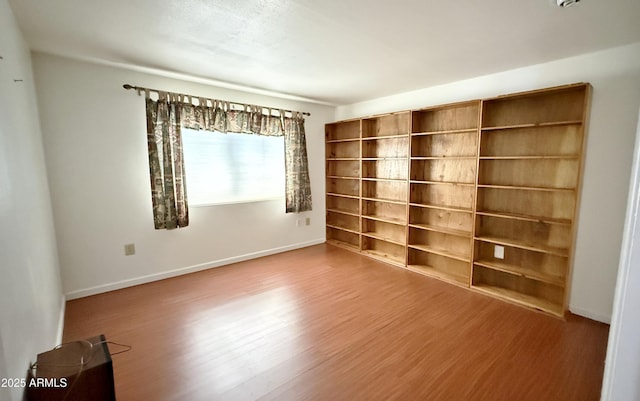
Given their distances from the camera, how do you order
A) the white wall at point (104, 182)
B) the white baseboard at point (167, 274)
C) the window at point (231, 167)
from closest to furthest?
the white wall at point (104, 182) → the white baseboard at point (167, 274) → the window at point (231, 167)

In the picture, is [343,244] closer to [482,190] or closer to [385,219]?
[385,219]

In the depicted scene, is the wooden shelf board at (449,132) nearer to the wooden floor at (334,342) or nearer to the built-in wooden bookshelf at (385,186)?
the built-in wooden bookshelf at (385,186)

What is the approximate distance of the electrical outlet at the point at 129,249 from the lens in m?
3.12

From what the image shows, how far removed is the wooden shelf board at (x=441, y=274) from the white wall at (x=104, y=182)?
8.99 ft

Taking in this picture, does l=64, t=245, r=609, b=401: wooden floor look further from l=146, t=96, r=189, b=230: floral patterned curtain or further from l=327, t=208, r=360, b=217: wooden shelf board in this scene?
l=327, t=208, r=360, b=217: wooden shelf board

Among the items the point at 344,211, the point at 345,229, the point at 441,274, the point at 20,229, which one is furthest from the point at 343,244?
the point at 20,229

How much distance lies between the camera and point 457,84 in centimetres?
337

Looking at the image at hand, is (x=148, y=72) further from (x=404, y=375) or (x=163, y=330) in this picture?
(x=404, y=375)

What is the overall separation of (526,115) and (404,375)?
2.71m

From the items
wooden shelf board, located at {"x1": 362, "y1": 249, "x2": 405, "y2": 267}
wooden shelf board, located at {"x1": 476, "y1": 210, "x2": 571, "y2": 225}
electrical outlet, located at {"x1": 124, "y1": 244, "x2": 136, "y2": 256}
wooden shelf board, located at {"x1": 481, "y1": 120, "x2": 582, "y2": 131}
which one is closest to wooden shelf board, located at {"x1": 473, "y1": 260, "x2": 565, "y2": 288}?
wooden shelf board, located at {"x1": 476, "y1": 210, "x2": 571, "y2": 225}

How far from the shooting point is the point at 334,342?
2186mm

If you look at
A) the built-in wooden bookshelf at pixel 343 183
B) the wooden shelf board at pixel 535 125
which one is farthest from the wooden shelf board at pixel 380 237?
the wooden shelf board at pixel 535 125

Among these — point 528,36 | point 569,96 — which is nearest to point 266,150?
point 528,36

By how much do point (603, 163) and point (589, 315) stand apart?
1.37 m
